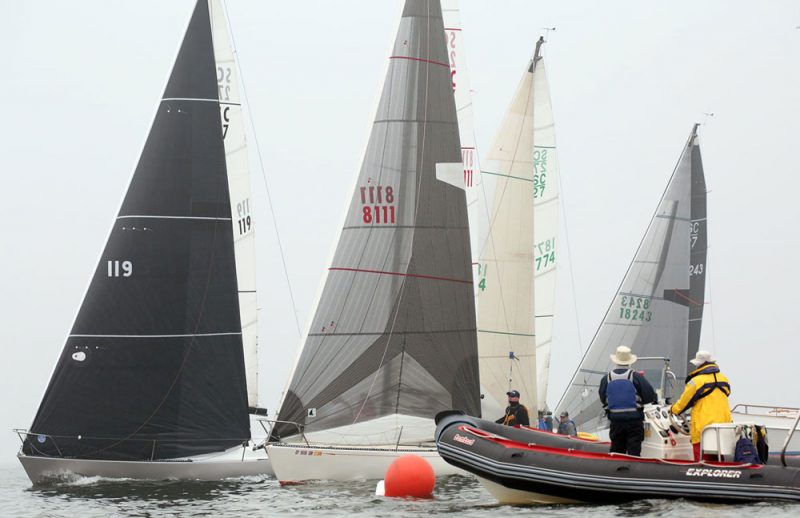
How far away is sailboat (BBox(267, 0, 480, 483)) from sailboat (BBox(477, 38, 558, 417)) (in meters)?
5.41

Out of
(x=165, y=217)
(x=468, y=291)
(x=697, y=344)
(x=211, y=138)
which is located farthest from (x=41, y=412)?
(x=697, y=344)

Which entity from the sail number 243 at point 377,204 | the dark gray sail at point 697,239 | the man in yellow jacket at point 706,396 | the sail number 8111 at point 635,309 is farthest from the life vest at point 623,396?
the dark gray sail at point 697,239

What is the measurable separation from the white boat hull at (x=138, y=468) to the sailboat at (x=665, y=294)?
10784 millimetres

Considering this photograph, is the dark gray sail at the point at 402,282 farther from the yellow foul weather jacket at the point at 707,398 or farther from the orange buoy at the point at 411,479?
the yellow foul weather jacket at the point at 707,398

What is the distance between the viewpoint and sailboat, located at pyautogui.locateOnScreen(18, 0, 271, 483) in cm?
2262

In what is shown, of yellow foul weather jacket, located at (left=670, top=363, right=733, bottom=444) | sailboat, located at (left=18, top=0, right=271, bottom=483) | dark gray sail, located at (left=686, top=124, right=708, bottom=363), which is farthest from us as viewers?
dark gray sail, located at (left=686, top=124, right=708, bottom=363)

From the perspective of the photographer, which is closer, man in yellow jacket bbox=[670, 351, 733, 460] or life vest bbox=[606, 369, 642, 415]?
man in yellow jacket bbox=[670, 351, 733, 460]

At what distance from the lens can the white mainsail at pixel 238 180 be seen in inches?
1115

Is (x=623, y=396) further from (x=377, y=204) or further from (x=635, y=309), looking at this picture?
(x=635, y=309)

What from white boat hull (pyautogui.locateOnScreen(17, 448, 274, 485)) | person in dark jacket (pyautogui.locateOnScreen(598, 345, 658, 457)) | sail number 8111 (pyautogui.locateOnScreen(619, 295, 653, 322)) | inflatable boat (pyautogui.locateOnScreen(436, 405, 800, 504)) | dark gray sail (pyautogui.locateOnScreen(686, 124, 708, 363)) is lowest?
white boat hull (pyautogui.locateOnScreen(17, 448, 274, 485))

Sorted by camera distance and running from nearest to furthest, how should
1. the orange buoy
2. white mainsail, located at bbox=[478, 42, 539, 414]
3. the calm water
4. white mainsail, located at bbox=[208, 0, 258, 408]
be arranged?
the calm water < the orange buoy < white mainsail, located at bbox=[478, 42, 539, 414] < white mainsail, located at bbox=[208, 0, 258, 408]

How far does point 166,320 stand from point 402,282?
469 cm

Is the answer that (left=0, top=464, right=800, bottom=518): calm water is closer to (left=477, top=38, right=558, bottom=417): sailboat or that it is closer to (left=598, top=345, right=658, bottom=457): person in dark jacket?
(left=598, top=345, right=658, bottom=457): person in dark jacket

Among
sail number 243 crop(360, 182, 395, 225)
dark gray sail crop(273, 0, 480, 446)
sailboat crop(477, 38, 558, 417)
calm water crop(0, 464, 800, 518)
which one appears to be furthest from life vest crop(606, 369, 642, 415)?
sailboat crop(477, 38, 558, 417)
